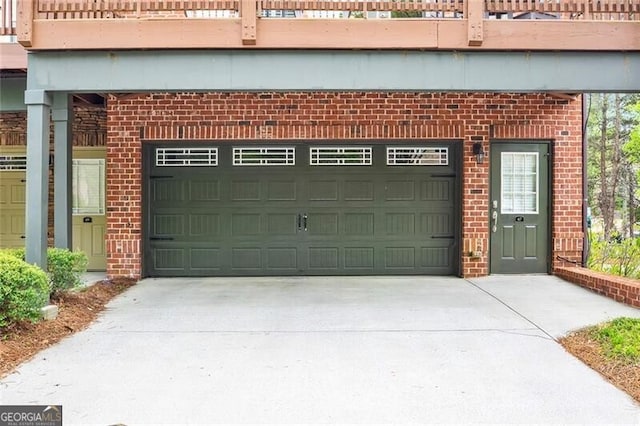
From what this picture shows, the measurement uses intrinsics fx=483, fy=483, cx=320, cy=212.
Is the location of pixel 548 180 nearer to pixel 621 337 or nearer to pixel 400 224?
pixel 400 224

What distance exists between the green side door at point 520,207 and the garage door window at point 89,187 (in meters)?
6.37

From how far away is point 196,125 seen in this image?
24.3 ft

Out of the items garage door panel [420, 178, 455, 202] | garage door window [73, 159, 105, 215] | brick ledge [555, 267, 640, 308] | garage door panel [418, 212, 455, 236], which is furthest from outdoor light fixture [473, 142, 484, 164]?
garage door window [73, 159, 105, 215]

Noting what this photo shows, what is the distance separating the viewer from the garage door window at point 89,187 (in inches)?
318

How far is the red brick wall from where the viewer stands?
24.3ft

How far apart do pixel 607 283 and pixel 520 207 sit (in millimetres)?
1782

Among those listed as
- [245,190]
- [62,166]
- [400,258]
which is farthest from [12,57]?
[400,258]

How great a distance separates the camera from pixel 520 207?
7.62 metres

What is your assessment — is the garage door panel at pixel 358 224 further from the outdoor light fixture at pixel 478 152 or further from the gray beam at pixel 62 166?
the gray beam at pixel 62 166

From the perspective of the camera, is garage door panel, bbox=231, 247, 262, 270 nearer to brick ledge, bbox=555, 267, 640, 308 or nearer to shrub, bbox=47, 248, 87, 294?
shrub, bbox=47, 248, 87, 294

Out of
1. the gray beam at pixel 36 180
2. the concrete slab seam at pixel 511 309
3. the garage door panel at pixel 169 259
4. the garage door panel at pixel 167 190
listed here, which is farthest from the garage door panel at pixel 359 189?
the gray beam at pixel 36 180

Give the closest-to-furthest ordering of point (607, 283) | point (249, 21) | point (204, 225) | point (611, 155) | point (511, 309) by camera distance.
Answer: point (249, 21) → point (511, 309) → point (607, 283) → point (204, 225) → point (611, 155)

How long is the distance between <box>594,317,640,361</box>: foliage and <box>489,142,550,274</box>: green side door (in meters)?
2.78

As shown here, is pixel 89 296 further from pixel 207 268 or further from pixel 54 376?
pixel 54 376
